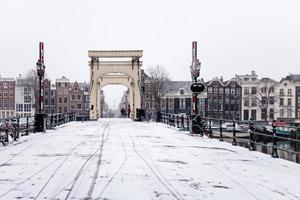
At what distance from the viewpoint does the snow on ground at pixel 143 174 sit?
7.35 metres

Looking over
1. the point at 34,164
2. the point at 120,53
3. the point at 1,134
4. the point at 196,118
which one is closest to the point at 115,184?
the point at 34,164

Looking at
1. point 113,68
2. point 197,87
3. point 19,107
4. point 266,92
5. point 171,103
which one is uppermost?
point 113,68

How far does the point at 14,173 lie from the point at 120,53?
36708mm

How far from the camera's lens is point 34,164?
10867mm

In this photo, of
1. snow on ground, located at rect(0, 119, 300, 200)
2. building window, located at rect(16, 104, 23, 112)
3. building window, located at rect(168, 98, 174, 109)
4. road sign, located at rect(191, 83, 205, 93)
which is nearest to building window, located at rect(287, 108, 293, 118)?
building window, located at rect(168, 98, 174, 109)

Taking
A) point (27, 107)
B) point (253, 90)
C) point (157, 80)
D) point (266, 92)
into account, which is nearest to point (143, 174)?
point (157, 80)

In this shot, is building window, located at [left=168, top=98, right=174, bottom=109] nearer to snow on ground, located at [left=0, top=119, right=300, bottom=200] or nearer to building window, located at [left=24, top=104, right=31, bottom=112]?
building window, located at [left=24, top=104, right=31, bottom=112]

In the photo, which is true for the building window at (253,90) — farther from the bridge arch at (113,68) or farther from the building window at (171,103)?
the bridge arch at (113,68)

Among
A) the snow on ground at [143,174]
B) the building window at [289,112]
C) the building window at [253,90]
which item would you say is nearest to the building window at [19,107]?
the building window at [253,90]

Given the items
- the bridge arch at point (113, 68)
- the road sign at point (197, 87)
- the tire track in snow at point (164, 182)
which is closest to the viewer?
the tire track in snow at point (164, 182)

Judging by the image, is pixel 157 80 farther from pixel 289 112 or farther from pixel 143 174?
pixel 143 174

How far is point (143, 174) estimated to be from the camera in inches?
365

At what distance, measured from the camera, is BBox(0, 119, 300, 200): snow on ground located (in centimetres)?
735

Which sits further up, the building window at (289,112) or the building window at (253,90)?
the building window at (253,90)
